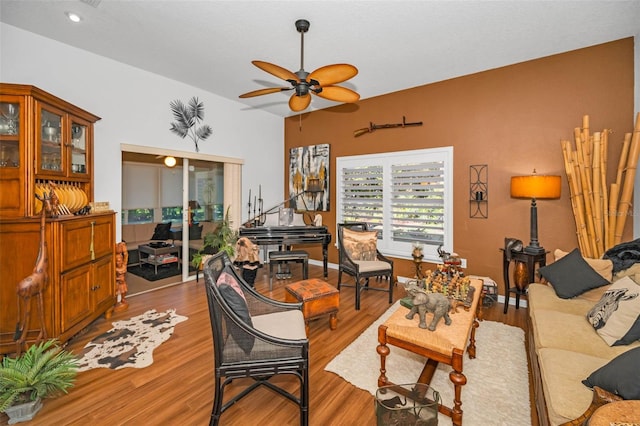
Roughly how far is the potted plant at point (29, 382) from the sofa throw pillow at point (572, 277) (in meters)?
4.28

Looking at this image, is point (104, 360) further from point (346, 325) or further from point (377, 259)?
point (377, 259)

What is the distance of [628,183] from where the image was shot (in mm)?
2924

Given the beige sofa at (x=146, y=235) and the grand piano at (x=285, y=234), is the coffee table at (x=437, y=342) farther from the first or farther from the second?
the beige sofa at (x=146, y=235)

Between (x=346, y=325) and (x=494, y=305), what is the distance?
2150mm

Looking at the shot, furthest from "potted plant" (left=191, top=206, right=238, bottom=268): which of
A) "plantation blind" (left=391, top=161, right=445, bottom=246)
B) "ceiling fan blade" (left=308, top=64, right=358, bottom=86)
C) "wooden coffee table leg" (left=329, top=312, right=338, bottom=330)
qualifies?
"ceiling fan blade" (left=308, top=64, right=358, bottom=86)

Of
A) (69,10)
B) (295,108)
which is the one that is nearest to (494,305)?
(295,108)

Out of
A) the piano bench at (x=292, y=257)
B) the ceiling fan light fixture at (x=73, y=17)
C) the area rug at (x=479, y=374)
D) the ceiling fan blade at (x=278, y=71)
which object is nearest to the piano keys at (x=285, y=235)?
the piano bench at (x=292, y=257)

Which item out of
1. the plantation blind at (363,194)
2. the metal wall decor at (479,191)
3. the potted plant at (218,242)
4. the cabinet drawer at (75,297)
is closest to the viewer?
the cabinet drawer at (75,297)

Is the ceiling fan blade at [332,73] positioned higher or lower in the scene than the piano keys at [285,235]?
higher

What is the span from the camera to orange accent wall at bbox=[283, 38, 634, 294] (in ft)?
10.7

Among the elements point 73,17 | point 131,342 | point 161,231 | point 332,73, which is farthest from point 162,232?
point 332,73

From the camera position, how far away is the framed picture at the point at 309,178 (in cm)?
577

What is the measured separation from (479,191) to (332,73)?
293 centimetres

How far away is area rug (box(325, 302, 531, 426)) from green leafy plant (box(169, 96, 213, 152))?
409 centimetres
